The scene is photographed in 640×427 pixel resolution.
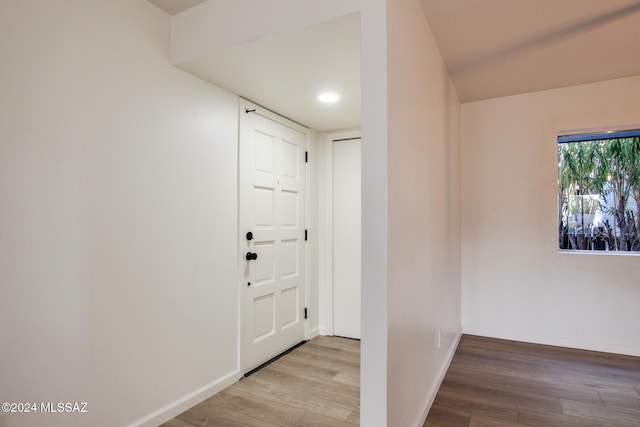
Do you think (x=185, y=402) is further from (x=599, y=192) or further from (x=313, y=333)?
(x=599, y=192)

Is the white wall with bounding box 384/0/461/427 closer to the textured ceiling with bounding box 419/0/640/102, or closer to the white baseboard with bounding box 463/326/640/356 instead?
the textured ceiling with bounding box 419/0/640/102

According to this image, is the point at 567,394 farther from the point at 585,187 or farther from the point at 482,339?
the point at 585,187

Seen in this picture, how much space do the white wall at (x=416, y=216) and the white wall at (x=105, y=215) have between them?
4.56ft

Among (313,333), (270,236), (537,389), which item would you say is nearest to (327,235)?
(270,236)

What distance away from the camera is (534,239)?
3.51 m

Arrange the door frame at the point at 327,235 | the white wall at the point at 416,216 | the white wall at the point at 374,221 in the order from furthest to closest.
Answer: the door frame at the point at 327,235, the white wall at the point at 416,216, the white wall at the point at 374,221

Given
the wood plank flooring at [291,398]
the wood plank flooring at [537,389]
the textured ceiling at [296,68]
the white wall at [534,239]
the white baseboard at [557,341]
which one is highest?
the textured ceiling at [296,68]

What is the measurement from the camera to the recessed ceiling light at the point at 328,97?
267 centimetres

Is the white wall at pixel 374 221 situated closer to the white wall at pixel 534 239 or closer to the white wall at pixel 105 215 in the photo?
the white wall at pixel 105 215

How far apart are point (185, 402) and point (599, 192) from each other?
4050 mm

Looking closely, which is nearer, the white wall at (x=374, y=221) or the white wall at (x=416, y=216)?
the white wall at (x=374, y=221)

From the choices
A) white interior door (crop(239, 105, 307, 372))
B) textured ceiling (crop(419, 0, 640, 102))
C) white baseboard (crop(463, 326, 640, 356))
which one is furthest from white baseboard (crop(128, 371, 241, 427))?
textured ceiling (crop(419, 0, 640, 102))

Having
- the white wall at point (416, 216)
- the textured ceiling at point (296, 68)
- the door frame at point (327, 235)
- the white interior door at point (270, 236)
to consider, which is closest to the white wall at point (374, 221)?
the white wall at point (416, 216)

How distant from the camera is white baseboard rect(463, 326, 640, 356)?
3148mm
